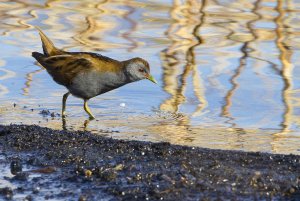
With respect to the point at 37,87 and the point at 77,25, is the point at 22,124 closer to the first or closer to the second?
the point at 37,87

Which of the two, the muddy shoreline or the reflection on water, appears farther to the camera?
the reflection on water

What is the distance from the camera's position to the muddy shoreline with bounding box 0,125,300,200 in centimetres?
595

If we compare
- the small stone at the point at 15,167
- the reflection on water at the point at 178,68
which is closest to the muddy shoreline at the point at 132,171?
the small stone at the point at 15,167

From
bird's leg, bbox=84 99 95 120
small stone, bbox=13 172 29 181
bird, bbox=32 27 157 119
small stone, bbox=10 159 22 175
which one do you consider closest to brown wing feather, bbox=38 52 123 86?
bird, bbox=32 27 157 119

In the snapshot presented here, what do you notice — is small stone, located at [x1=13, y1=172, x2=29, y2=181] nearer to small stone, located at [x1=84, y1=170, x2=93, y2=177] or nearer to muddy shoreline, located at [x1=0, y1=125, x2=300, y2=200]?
muddy shoreline, located at [x1=0, y1=125, x2=300, y2=200]

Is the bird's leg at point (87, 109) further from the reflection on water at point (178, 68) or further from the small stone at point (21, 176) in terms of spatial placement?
the small stone at point (21, 176)

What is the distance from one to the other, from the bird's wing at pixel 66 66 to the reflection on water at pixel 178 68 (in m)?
0.32

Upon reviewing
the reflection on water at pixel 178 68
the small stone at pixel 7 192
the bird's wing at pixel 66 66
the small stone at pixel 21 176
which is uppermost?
the small stone at pixel 7 192

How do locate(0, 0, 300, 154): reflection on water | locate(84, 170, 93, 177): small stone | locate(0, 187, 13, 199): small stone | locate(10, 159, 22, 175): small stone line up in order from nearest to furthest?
locate(0, 187, 13, 199): small stone → locate(84, 170, 93, 177): small stone → locate(10, 159, 22, 175): small stone → locate(0, 0, 300, 154): reflection on water

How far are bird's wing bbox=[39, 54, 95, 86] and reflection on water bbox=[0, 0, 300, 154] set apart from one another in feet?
1.05

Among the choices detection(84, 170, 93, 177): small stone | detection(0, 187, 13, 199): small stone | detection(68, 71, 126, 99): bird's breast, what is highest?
detection(0, 187, 13, 199): small stone

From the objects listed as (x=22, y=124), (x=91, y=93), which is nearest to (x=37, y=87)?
(x=91, y=93)

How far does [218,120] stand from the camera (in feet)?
29.1

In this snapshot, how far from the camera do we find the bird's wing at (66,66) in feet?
30.6
